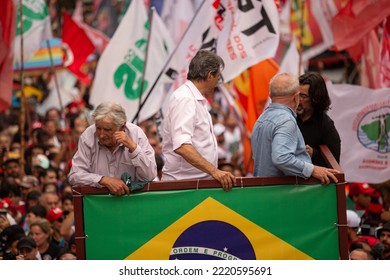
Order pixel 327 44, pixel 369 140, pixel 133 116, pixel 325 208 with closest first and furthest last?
pixel 325 208
pixel 369 140
pixel 133 116
pixel 327 44

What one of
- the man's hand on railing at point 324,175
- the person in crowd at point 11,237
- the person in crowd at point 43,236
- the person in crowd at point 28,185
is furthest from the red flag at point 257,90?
the man's hand on railing at point 324,175

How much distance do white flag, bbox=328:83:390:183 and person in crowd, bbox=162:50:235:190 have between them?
4.65 m

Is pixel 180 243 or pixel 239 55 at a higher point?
pixel 239 55

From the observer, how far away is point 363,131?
1370 cm

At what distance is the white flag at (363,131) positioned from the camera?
1347 cm

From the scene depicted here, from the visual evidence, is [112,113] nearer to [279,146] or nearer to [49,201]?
[279,146]

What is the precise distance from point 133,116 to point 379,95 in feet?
9.84

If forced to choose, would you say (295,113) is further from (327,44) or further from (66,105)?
(66,105)

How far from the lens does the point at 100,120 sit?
8.70 m

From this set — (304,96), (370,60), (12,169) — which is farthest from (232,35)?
(304,96)

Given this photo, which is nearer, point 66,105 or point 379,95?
point 379,95

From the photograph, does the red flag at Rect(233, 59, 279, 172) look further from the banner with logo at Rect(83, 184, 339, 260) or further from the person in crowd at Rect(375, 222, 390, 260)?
the banner with logo at Rect(83, 184, 339, 260)

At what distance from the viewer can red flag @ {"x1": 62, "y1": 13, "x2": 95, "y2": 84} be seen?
17.8 metres

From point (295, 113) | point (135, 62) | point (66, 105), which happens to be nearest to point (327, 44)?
point (135, 62)
